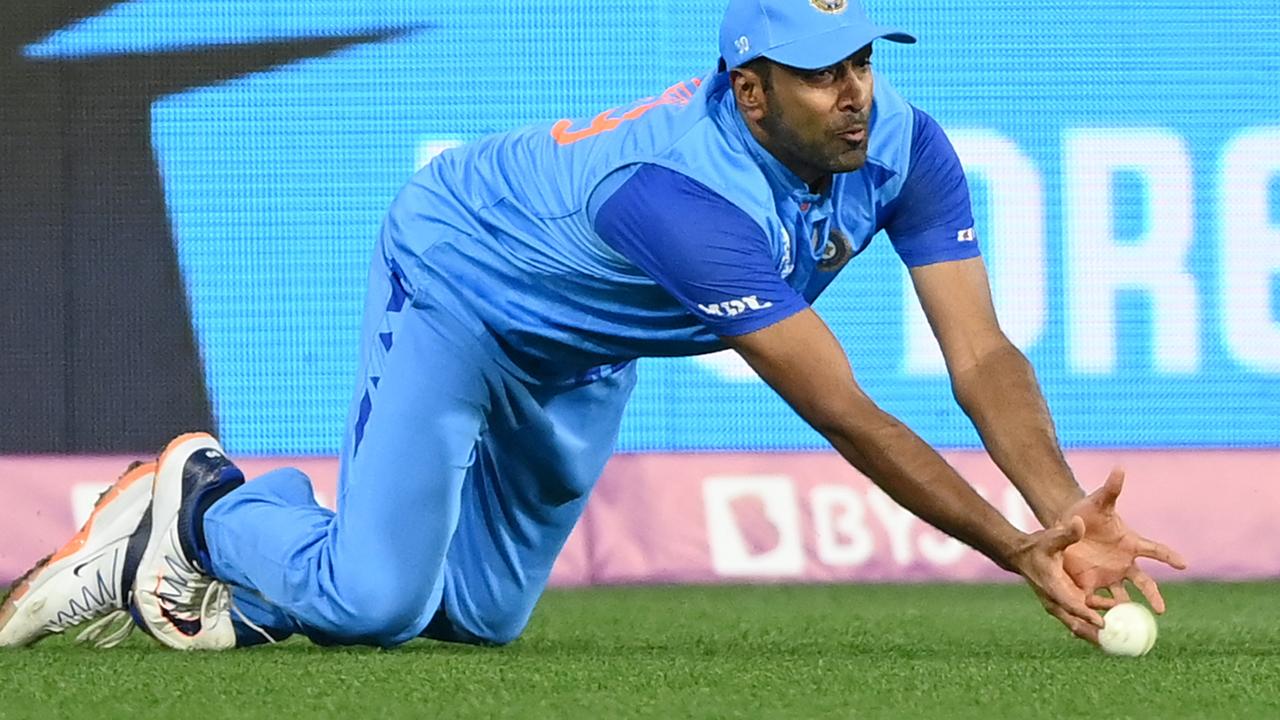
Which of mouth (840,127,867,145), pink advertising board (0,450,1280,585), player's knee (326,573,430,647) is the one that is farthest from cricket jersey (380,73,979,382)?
pink advertising board (0,450,1280,585)

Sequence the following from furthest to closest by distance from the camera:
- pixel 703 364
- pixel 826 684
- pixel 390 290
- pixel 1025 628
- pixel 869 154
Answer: pixel 703 364, pixel 1025 628, pixel 390 290, pixel 869 154, pixel 826 684

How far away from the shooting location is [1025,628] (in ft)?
16.5

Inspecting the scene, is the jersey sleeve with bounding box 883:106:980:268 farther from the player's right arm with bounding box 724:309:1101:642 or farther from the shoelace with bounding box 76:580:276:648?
the shoelace with bounding box 76:580:276:648

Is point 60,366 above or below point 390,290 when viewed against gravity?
below

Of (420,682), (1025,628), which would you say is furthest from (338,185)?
(420,682)

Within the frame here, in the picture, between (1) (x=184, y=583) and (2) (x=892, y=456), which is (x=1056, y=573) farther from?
(1) (x=184, y=583)

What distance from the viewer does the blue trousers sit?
163 inches

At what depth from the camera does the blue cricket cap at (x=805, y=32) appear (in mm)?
3680

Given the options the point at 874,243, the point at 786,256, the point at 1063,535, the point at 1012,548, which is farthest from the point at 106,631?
the point at 874,243

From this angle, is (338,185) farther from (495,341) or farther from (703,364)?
(495,341)

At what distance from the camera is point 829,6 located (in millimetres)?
3721

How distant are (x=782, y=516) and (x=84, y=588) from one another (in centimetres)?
266

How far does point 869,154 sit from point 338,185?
3076mm

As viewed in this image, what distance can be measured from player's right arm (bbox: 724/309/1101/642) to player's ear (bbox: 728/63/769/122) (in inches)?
→ 15.3
